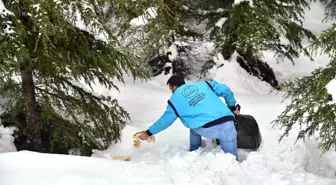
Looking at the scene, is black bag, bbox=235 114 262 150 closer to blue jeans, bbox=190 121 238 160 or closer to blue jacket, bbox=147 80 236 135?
blue jeans, bbox=190 121 238 160

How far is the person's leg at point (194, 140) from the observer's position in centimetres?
621

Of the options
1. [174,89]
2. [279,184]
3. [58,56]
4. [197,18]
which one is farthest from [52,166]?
Result: [197,18]

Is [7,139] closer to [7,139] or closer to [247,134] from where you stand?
[7,139]

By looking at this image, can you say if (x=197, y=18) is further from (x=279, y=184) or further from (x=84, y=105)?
(x=279, y=184)

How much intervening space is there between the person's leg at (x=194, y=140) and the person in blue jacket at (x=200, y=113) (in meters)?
0.42

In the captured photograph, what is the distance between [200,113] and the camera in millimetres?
5594

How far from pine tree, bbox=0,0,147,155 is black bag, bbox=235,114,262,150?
5.56ft

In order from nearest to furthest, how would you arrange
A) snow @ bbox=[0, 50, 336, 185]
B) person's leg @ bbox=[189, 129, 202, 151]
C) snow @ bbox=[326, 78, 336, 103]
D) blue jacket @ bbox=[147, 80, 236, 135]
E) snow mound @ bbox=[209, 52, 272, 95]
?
1. snow @ bbox=[0, 50, 336, 185]
2. snow @ bbox=[326, 78, 336, 103]
3. blue jacket @ bbox=[147, 80, 236, 135]
4. person's leg @ bbox=[189, 129, 202, 151]
5. snow mound @ bbox=[209, 52, 272, 95]

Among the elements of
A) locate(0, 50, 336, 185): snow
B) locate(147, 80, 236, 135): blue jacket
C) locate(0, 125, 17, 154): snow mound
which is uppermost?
locate(147, 80, 236, 135): blue jacket

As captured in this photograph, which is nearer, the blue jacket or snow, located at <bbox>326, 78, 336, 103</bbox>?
snow, located at <bbox>326, 78, 336, 103</bbox>

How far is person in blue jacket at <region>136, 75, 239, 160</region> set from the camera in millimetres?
5570

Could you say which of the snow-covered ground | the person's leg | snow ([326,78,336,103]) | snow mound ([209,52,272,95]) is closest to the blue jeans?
the snow-covered ground

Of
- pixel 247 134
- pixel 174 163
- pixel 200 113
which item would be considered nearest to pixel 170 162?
pixel 174 163

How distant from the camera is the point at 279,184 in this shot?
483 centimetres
